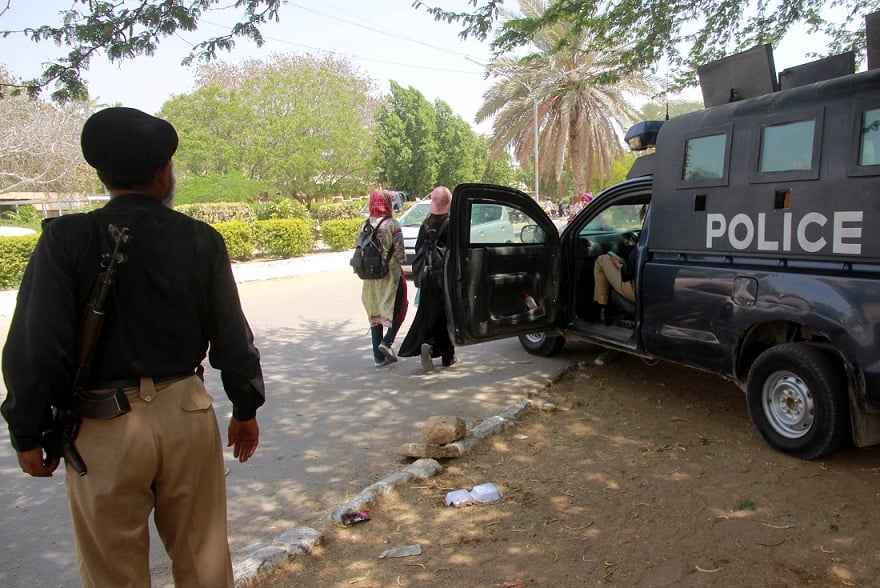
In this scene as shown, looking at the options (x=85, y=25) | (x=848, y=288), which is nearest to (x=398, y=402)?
(x=848, y=288)

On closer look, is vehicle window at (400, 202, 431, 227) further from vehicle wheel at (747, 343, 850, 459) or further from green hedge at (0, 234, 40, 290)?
vehicle wheel at (747, 343, 850, 459)

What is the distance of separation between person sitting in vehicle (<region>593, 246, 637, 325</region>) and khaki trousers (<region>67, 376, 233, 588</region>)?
4.30 meters

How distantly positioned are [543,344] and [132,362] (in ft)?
16.6

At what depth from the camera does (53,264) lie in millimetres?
1760

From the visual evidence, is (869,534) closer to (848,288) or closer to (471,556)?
(848,288)

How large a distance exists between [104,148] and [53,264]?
0.38 m

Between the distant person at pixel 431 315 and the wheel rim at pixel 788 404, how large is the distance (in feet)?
9.01

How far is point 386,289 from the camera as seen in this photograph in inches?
249

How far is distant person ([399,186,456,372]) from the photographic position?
5.77 metres

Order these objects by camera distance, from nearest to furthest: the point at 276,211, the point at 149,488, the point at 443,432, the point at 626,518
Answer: the point at 149,488
the point at 626,518
the point at 443,432
the point at 276,211

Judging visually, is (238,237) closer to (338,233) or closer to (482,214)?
(338,233)

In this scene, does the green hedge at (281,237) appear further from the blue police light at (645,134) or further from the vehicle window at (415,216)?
the blue police light at (645,134)

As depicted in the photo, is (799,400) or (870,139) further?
(799,400)

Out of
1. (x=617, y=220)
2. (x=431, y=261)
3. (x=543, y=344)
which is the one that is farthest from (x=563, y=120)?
(x=431, y=261)
